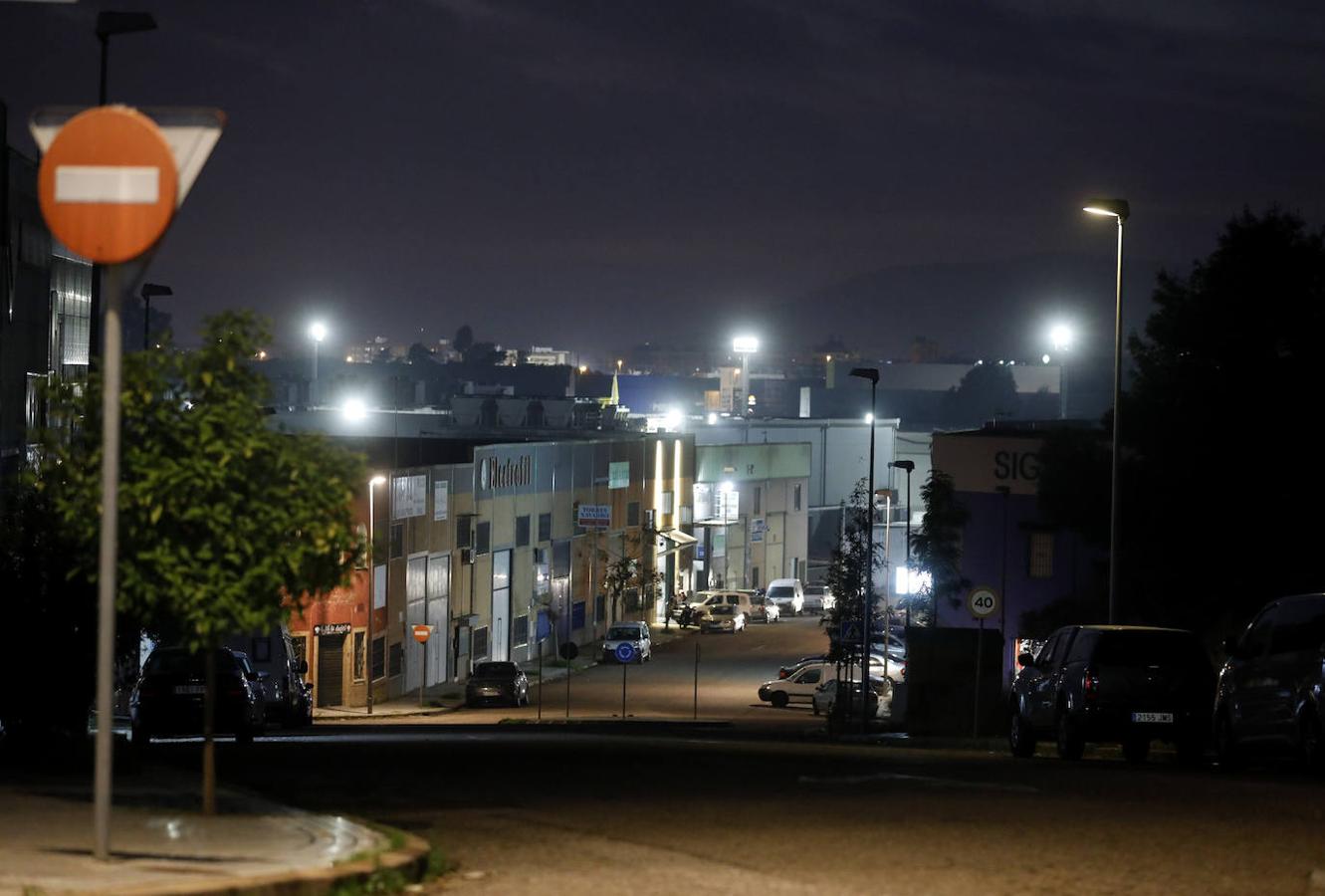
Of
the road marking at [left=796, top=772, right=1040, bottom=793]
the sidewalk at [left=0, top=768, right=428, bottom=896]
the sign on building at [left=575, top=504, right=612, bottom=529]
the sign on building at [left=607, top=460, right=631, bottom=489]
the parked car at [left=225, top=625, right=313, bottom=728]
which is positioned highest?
the sign on building at [left=607, top=460, right=631, bottom=489]

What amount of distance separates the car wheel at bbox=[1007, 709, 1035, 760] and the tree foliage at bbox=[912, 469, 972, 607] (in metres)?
33.4

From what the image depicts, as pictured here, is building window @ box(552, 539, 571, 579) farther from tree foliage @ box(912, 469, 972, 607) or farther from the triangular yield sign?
the triangular yield sign

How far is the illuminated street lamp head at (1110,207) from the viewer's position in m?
36.2

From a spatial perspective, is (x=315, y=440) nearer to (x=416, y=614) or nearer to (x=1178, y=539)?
(x=1178, y=539)

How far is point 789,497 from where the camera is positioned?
4697 inches

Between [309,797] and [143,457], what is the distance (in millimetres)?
4337

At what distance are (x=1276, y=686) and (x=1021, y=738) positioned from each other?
17.1 feet

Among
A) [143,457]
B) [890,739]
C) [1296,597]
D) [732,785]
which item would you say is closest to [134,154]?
[143,457]

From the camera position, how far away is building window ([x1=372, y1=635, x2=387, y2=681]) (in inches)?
2562

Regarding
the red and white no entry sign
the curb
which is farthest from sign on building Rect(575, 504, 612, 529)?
the red and white no entry sign

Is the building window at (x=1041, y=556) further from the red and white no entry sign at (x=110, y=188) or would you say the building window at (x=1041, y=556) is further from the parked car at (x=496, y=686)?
the red and white no entry sign at (x=110, y=188)

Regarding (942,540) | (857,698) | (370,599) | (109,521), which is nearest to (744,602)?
(370,599)

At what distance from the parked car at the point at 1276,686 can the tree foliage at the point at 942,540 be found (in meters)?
36.6

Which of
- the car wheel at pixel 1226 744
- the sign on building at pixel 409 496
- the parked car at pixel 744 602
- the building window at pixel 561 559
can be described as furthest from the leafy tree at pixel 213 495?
the parked car at pixel 744 602
